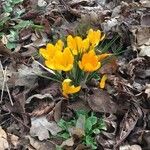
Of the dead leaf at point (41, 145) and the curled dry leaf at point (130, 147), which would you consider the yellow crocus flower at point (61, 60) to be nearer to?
the dead leaf at point (41, 145)

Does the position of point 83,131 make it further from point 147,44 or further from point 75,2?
point 75,2

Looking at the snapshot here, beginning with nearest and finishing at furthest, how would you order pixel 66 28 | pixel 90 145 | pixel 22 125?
1. pixel 90 145
2. pixel 22 125
3. pixel 66 28

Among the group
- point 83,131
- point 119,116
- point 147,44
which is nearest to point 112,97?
point 119,116

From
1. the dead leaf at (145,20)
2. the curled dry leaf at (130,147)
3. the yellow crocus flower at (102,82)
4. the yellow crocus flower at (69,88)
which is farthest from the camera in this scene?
the dead leaf at (145,20)

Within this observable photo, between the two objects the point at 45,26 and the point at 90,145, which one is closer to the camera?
the point at 90,145

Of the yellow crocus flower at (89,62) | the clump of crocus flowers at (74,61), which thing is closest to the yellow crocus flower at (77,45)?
the clump of crocus flowers at (74,61)

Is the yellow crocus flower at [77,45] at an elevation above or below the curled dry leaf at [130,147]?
above
